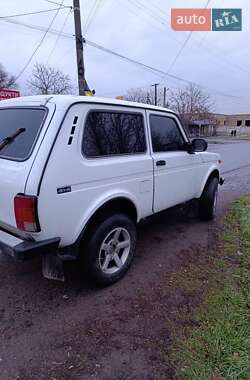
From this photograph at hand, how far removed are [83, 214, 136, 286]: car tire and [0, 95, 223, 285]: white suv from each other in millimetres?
11

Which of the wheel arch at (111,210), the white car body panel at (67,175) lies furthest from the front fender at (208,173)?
the wheel arch at (111,210)

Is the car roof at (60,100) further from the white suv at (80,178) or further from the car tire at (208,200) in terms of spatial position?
the car tire at (208,200)

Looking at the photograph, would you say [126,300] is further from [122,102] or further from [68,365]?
[122,102]

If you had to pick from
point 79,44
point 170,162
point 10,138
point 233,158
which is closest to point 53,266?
point 10,138

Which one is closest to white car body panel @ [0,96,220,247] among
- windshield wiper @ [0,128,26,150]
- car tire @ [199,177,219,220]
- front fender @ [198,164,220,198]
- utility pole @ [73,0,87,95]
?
windshield wiper @ [0,128,26,150]

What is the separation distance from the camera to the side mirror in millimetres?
4234

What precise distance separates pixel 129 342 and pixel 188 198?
259cm

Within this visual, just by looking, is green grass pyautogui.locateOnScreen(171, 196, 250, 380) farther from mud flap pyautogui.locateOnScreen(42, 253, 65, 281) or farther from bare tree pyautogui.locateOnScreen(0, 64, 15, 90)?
bare tree pyautogui.locateOnScreen(0, 64, 15, 90)

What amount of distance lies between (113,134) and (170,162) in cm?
111

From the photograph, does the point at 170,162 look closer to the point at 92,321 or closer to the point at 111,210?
the point at 111,210

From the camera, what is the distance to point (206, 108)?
179ft

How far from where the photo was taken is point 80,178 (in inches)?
98.6

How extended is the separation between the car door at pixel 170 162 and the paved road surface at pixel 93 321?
861mm

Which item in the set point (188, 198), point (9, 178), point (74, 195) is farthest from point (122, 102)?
point (188, 198)
